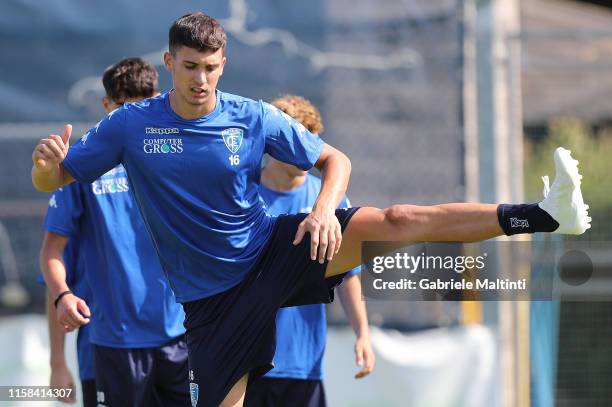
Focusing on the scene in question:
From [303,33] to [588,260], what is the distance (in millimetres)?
2652

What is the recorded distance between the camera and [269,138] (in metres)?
4.72

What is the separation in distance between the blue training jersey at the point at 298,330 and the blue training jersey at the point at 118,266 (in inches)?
22.2

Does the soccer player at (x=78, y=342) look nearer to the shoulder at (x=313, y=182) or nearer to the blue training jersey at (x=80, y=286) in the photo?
the blue training jersey at (x=80, y=286)

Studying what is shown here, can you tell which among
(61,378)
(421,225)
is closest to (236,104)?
(421,225)

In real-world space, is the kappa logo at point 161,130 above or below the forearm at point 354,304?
above

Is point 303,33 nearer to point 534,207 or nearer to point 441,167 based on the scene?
point 441,167

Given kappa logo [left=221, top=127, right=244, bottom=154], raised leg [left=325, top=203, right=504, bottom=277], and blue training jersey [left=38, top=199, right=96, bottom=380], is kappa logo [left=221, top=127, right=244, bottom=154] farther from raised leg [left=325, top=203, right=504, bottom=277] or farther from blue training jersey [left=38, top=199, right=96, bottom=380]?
blue training jersey [left=38, top=199, right=96, bottom=380]

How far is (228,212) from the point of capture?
468 cm

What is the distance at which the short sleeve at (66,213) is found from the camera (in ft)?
17.8

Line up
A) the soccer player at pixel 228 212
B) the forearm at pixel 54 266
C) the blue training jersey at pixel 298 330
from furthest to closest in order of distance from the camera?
the blue training jersey at pixel 298 330, the forearm at pixel 54 266, the soccer player at pixel 228 212

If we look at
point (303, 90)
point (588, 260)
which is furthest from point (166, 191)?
point (588, 260)

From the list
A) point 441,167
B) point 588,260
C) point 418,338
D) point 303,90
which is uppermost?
point 303,90

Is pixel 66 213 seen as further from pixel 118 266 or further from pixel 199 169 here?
pixel 199 169
